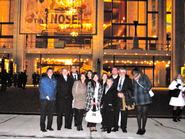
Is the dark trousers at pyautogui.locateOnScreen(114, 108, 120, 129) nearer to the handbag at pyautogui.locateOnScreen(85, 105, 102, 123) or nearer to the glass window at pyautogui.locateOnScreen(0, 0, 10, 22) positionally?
the handbag at pyautogui.locateOnScreen(85, 105, 102, 123)

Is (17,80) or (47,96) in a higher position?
(47,96)

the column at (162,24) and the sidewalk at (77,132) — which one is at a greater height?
the column at (162,24)

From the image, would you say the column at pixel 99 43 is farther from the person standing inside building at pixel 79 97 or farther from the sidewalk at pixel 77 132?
the person standing inside building at pixel 79 97

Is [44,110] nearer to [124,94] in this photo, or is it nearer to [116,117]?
[116,117]

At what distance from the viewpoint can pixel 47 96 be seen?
421 inches

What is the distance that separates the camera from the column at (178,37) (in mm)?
42531

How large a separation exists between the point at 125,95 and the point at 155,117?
170 inches

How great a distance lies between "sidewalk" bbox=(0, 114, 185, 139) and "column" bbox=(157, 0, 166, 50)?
3413 centimetres

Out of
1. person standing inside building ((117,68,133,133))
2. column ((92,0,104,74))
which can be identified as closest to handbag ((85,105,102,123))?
person standing inside building ((117,68,133,133))

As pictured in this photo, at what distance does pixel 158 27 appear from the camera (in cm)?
4750

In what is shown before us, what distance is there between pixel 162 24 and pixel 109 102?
37935 mm

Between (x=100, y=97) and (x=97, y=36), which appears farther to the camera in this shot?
(x=97, y=36)

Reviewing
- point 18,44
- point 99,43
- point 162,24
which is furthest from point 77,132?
point 162,24

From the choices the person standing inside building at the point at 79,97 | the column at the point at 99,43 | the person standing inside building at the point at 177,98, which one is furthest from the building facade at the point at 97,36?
the person standing inside building at the point at 79,97
